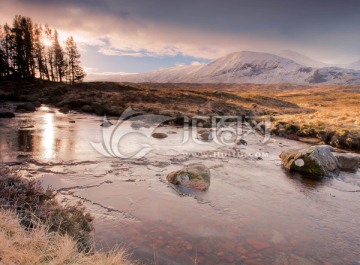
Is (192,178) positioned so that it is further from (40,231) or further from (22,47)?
(22,47)

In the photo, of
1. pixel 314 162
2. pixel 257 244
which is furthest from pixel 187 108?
pixel 257 244

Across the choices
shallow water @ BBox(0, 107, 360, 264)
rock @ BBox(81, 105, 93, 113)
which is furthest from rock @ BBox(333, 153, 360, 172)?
rock @ BBox(81, 105, 93, 113)

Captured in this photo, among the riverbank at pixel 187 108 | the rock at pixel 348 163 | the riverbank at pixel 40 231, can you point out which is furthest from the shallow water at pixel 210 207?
the riverbank at pixel 187 108

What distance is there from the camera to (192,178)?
37.4ft

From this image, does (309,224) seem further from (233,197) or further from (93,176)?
(93,176)

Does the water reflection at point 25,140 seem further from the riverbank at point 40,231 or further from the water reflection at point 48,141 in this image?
the riverbank at point 40,231

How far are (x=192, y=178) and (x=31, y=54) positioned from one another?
3151 inches

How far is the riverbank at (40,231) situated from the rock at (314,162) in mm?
11127

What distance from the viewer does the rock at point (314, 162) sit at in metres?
13.9

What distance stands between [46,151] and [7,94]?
41.9 meters

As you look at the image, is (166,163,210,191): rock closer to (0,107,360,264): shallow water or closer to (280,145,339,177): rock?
(0,107,360,264): shallow water

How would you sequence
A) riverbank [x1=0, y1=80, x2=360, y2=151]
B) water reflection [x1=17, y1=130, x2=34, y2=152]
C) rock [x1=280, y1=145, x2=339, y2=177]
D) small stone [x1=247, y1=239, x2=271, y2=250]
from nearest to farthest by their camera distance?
small stone [x1=247, y1=239, x2=271, y2=250]
rock [x1=280, y1=145, x2=339, y2=177]
water reflection [x1=17, y1=130, x2=34, y2=152]
riverbank [x1=0, y1=80, x2=360, y2=151]

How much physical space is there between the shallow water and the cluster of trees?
6656cm

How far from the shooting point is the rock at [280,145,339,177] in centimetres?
1391
